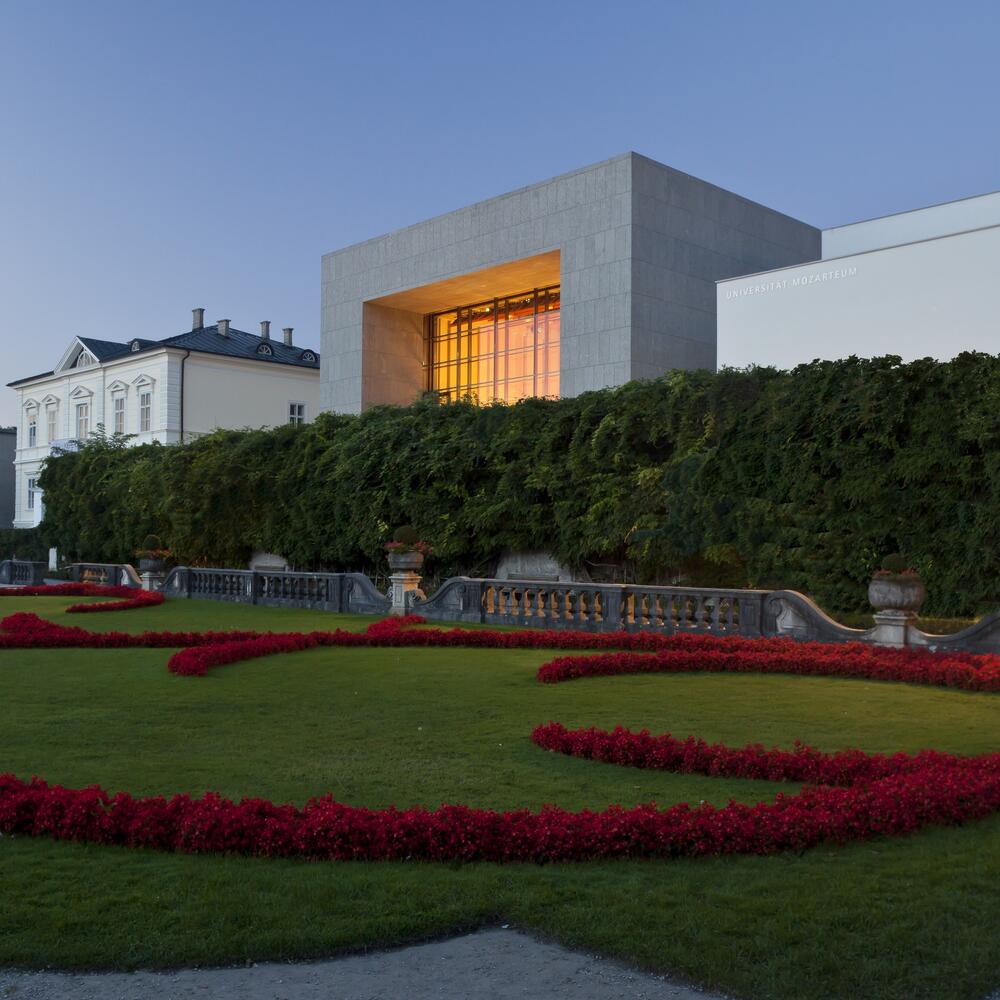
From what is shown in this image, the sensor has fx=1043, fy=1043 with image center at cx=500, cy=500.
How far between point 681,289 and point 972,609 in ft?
58.4

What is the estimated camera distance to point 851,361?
18.3 m

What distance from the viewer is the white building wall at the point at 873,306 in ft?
85.7

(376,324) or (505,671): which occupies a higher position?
(376,324)

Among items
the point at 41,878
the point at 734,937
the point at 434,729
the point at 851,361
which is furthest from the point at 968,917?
the point at 851,361

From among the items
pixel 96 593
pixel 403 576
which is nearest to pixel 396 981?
pixel 403 576

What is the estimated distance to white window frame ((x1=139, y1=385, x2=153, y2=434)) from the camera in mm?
49781

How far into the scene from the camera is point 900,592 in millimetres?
13492

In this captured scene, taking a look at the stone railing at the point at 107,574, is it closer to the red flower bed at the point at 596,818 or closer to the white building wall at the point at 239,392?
the white building wall at the point at 239,392

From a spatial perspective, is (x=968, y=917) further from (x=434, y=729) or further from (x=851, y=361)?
(x=851, y=361)

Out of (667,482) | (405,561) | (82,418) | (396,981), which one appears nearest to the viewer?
(396,981)

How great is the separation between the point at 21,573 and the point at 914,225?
111 feet

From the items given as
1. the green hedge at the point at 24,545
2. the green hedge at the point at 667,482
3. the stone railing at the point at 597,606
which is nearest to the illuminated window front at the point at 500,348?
the green hedge at the point at 667,482

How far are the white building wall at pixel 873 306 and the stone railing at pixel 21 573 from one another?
76.4 ft

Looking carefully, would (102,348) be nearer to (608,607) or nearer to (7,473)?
(7,473)
